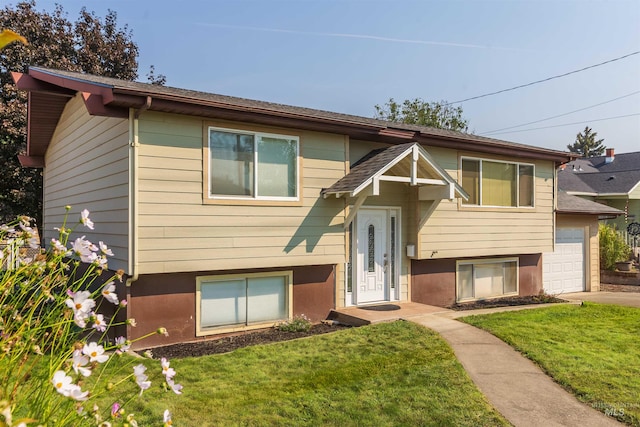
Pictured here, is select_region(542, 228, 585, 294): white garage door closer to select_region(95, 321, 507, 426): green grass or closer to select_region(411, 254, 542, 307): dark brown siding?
select_region(411, 254, 542, 307): dark brown siding

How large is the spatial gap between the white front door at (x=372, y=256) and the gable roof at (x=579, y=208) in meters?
6.27

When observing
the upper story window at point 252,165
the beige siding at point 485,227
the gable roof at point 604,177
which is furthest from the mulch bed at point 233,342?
the gable roof at point 604,177

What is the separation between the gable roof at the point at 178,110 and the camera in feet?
21.2

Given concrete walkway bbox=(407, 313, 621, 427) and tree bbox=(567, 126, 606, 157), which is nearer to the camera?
concrete walkway bbox=(407, 313, 621, 427)

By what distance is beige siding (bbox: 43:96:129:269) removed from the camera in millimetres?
6992

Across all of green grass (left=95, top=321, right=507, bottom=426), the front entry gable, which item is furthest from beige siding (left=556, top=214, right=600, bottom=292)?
green grass (left=95, top=321, right=507, bottom=426)

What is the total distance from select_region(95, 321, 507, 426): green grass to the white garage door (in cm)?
816

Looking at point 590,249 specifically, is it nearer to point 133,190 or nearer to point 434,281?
point 434,281

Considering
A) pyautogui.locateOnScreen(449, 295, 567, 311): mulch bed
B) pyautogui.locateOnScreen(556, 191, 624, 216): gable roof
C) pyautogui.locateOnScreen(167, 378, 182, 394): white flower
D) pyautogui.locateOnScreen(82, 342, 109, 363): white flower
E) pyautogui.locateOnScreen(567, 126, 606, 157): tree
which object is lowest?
pyautogui.locateOnScreen(449, 295, 567, 311): mulch bed

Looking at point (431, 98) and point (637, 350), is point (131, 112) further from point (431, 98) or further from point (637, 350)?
point (431, 98)

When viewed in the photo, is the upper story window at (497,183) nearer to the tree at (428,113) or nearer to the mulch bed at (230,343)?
the mulch bed at (230,343)

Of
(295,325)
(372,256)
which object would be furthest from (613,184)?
(295,325)

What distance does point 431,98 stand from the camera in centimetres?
3297

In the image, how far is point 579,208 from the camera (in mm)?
13500
